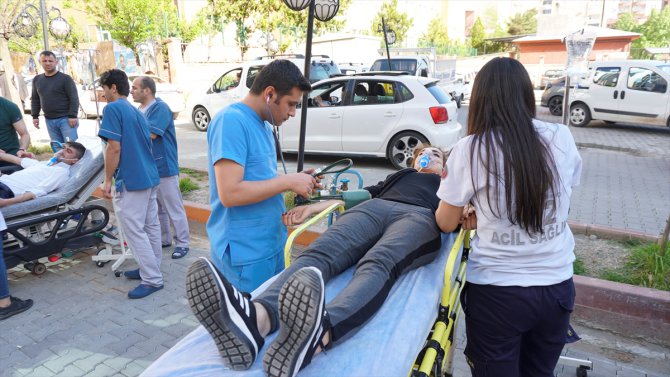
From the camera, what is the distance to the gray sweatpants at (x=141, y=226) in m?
4.07

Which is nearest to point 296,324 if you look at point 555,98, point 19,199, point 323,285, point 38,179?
point 323,285

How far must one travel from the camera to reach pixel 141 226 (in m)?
4.14

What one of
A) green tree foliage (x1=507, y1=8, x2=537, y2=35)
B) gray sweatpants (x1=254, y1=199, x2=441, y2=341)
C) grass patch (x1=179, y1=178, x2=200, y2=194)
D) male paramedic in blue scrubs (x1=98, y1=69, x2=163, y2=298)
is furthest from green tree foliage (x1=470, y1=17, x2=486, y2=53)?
gray sweatpants (x1=254, y1=199, x2=441, y2=341)

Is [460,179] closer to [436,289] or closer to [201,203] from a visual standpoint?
[436,289]

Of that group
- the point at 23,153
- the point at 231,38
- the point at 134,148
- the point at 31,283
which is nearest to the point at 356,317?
the point at 134,148

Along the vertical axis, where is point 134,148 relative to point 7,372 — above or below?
above

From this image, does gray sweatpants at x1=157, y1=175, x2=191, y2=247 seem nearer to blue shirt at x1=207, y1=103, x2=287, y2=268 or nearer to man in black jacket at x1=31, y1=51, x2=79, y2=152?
blue shirt at x1=207, y1=103, x2=287, y2=268

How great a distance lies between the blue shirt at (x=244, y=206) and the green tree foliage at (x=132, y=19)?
23.5m

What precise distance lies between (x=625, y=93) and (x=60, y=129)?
12.6m

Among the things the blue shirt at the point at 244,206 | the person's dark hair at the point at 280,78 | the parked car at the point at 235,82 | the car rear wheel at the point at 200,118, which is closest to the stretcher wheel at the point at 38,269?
the blue shirt at the point at 244,206

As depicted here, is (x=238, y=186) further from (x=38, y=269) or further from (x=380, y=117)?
(x=380, y=117)

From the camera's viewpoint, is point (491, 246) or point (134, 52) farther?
point (134, 52)

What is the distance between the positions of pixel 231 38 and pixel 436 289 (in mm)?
25644

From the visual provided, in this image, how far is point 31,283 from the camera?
4.48 meters
